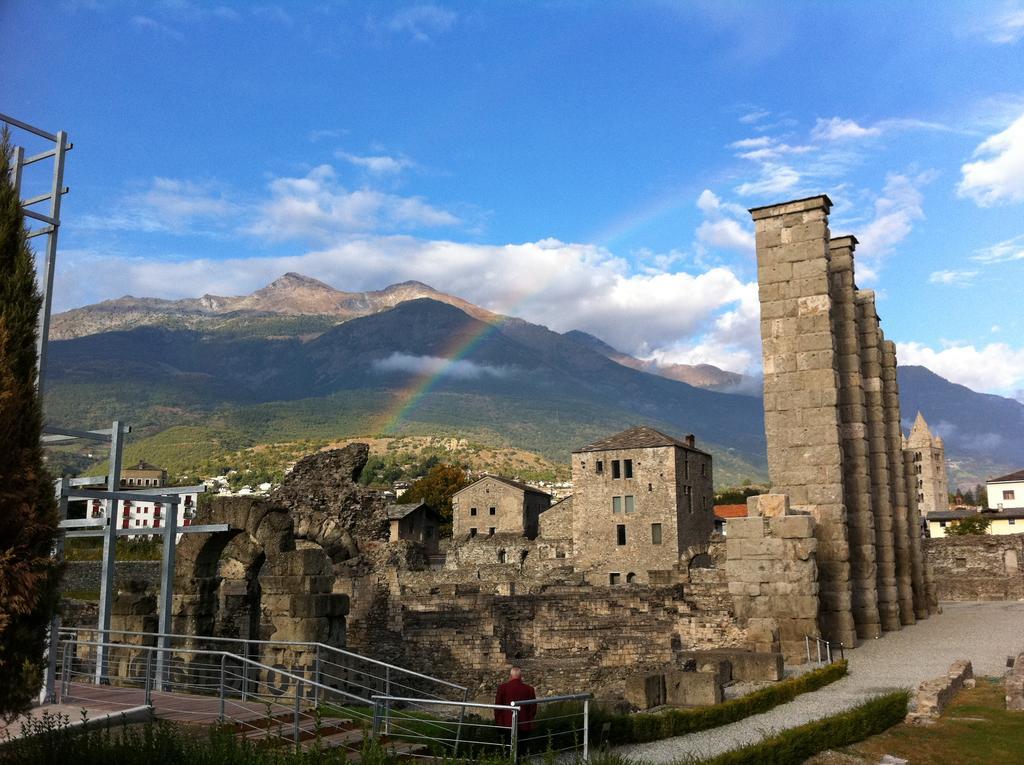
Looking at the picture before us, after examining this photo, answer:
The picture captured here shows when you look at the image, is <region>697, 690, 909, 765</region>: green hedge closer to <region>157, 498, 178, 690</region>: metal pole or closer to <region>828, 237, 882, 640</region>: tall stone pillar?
<region>157, 498, 178, 690</region>: metal pole

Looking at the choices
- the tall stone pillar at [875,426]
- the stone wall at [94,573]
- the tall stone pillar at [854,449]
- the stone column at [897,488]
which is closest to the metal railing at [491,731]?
the tall stone pillar at [854,449]

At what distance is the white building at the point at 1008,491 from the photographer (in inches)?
3866

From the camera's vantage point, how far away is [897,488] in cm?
2834

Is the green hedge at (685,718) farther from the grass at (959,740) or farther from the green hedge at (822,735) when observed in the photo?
the grass at (959,740)

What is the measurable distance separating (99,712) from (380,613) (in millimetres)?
14378

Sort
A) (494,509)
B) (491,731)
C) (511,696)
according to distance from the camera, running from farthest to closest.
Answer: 1. (494,509)
2. (491,731)
3. (511,696)

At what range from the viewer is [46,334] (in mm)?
10328

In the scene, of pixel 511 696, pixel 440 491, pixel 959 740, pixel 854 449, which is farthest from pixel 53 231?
pixel 440 491

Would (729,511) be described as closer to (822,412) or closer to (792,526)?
(822,412)

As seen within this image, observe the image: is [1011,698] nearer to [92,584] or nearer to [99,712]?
[99,712]

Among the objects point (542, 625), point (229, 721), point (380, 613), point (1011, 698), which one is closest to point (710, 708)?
point (1011, 698)

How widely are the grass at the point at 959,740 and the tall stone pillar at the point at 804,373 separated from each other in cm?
763

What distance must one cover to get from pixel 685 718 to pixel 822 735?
183 centimetres

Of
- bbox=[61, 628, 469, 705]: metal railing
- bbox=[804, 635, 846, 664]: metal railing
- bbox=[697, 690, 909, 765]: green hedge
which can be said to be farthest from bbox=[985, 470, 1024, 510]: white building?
bbox=[697, 690, 909, 765]: green hedge
